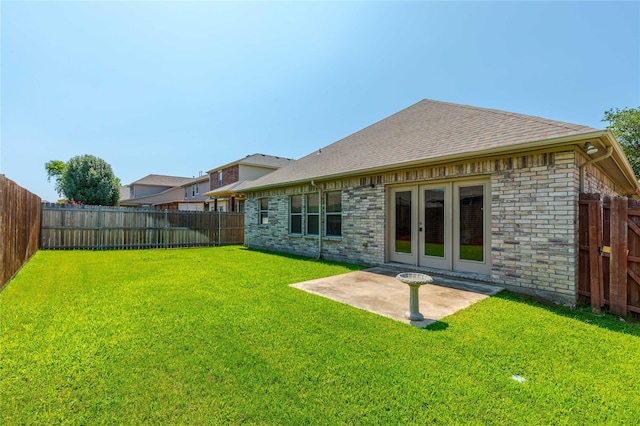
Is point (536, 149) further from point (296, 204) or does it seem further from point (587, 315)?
point (296, 204)

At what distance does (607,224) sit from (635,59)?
12195 mm

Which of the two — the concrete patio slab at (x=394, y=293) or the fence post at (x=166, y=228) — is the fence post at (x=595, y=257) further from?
the fence post at (x=166, y=228)

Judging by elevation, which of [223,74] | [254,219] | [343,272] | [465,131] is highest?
[223,74]

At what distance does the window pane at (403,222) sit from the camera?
7.75 m

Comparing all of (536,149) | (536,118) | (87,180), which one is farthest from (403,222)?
(87,180)

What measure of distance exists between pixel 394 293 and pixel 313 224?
554 centimetres

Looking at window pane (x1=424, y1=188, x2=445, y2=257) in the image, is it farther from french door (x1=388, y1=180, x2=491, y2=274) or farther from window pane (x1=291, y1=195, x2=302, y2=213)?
window pane (x1=291, y1=195, x2=302, y2=213)

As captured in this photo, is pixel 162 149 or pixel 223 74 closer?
pixel 223 74

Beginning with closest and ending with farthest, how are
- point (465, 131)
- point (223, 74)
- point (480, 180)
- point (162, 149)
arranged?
point (480, 180) → point (465, 131) → point (223, 74) → point (162, 149)

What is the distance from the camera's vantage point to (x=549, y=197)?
5141mm

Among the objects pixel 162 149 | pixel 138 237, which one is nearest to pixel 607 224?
pixel 138 237

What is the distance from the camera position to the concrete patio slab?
4516mm

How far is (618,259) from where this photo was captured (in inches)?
177

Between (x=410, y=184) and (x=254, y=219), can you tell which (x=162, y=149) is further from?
(x=410, y=184)
